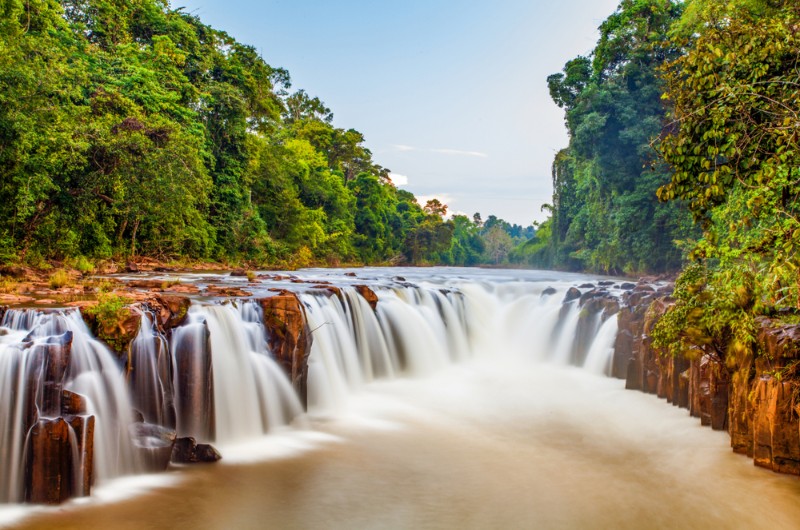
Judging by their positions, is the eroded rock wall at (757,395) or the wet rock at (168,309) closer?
the eroded rock wall at (757,395)

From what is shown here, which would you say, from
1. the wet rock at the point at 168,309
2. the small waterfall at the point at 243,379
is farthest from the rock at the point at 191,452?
the wet rock at the point at 168,309

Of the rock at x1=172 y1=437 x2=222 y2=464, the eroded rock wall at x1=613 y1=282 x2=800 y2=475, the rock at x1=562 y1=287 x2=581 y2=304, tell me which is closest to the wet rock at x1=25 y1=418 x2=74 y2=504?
the rock at x1=172 y1=437 x2=222 y2=464

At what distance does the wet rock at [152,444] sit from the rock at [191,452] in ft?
0.43

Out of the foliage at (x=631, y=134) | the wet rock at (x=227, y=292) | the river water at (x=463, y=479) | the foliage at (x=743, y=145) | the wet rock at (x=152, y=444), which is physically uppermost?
the foliage at (x=631, y=134)

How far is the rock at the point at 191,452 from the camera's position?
591 centimetres

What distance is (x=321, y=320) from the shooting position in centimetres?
1025

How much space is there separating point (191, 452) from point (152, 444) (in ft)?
1.63

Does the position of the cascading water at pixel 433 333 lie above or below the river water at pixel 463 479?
above

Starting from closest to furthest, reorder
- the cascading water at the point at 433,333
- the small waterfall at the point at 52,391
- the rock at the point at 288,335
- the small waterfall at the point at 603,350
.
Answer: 1. the small waterfall at the point at 52,391
2. the rock at the point at 288,335
3. the cascading water at the point at 433,333
4. the small waterfall at the point at 603,350

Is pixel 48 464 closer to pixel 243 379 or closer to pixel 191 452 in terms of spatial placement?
pixel 191 452

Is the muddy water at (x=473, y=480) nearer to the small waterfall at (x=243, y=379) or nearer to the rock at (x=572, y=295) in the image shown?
the small waterfall at (x=243, y=379)

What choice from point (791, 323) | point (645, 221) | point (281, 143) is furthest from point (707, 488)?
point (281, 143)

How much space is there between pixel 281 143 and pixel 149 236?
667 inches

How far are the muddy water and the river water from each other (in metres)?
0.02
